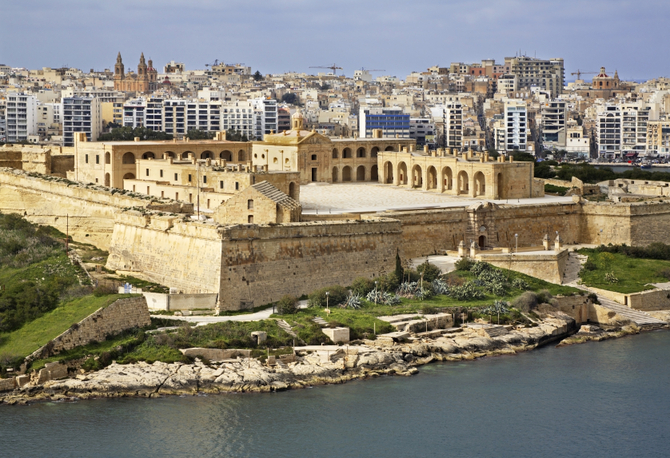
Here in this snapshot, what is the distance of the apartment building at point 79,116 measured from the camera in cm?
9012

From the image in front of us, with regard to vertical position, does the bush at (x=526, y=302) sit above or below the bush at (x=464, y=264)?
below

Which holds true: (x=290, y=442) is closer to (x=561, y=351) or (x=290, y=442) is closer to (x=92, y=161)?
(x=561, y=351)

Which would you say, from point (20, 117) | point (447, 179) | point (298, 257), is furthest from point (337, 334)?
point (20, 117)

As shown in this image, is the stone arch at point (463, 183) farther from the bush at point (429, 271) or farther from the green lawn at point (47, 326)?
the green lawn at point (47, 326)

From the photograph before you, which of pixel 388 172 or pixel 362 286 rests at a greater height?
pixel 388 172

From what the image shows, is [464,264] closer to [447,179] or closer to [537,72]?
[447,179]

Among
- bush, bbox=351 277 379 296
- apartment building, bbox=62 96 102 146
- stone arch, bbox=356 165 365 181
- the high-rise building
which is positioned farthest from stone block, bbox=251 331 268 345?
the high-rise building

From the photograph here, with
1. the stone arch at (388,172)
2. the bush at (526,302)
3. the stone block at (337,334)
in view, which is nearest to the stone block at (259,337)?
the stone block at (337,334)

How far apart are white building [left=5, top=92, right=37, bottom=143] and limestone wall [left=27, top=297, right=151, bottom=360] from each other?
213 feet

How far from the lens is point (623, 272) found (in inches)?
1330

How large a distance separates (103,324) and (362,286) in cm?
672

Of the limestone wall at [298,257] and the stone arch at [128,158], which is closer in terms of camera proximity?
the limestone wall at [298,257]

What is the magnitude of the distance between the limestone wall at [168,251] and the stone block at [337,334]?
9.40ft

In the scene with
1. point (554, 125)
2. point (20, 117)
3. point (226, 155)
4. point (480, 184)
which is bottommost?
point (480, 184)
